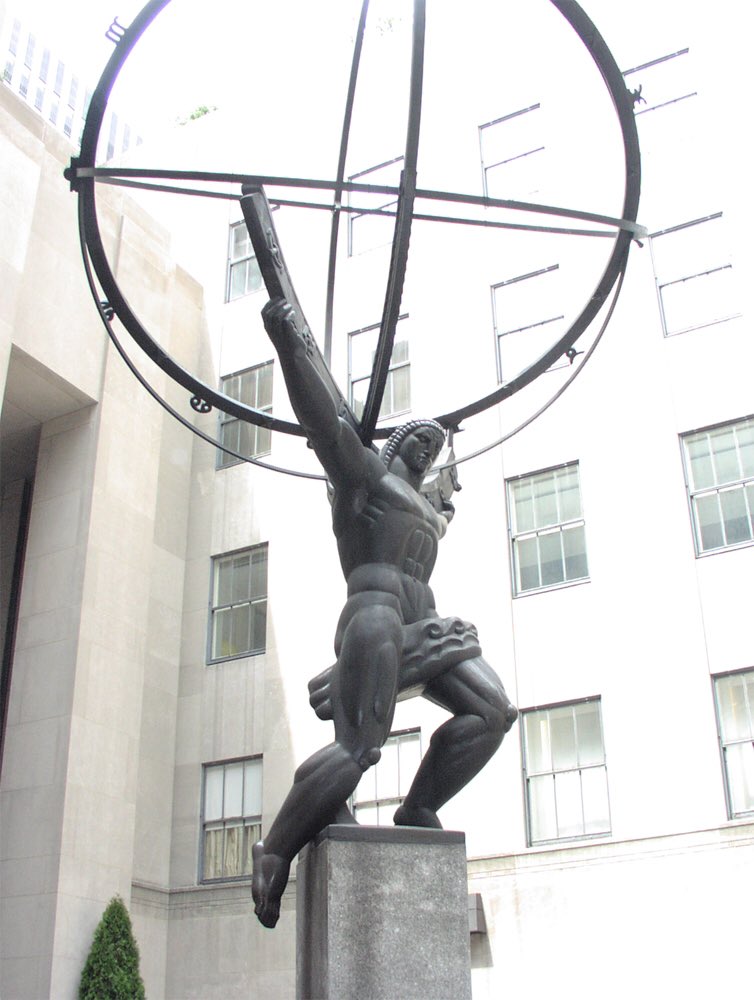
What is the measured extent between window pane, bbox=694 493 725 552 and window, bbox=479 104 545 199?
6978 millimetres

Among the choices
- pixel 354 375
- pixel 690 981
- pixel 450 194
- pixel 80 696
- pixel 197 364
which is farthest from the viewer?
pixel 197 364

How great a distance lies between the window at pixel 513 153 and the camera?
74.1ft

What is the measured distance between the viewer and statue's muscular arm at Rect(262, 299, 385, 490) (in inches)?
253

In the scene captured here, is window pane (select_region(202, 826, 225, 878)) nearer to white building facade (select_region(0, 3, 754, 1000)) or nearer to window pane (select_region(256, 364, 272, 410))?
white building facade (select_region(0, 3, 754, 1000))

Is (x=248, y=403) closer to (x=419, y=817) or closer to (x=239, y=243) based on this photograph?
(x=239, y=243)

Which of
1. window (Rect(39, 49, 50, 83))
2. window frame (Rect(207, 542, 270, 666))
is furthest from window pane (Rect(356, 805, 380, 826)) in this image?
window (Rect(39, 49, 50, 83))

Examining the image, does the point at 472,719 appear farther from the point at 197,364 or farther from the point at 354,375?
the point at 197,364

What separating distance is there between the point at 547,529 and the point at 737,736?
4563mm

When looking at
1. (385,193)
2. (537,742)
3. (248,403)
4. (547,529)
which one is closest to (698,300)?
(547,529)

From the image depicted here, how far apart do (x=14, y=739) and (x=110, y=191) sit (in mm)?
10641

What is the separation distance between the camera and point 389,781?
19.6 metres

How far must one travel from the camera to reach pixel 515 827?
18.2 metres

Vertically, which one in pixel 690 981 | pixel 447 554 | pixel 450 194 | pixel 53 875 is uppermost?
pixel 447 554

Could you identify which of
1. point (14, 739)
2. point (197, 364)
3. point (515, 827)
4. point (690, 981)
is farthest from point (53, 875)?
point (197, 364)
